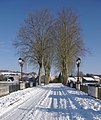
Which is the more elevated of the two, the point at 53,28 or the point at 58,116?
the point at 53,28

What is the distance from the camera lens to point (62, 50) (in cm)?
5731

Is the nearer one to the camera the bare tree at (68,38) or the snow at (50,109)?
the snow at (50,109)

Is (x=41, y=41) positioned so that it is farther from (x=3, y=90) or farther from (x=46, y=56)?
(x=3, y=90)

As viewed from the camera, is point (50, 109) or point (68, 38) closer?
point (50, 109)

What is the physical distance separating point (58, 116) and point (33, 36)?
4474 cm

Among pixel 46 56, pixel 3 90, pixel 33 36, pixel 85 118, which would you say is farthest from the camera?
pixel 46 56

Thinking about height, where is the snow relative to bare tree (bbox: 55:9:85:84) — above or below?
below

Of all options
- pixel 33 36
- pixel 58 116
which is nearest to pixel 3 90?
pixel 58 116

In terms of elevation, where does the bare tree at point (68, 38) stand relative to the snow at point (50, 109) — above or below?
above

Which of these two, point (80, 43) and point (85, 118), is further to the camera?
point (80, 43)

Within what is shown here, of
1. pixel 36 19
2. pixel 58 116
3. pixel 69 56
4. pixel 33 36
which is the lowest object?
pixel 58 116

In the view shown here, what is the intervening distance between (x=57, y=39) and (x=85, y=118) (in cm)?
4596

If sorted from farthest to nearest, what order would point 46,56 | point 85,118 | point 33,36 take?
point 46,56 < point 33,36 < point 85,118

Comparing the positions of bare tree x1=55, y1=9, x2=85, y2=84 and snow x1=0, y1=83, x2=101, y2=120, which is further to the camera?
bare tree x1=55, y1=9, x2=85, y2=84
